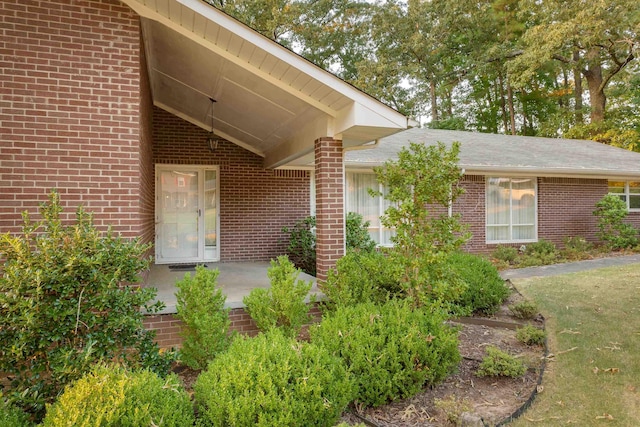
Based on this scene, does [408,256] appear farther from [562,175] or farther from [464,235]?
[562,175]

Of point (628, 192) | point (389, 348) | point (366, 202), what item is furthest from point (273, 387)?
point (628, 192)

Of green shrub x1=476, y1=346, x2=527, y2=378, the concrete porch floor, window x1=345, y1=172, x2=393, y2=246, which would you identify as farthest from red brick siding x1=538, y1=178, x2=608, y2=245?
Answer: green shrub x1=476, y1=346, x2=527, y2=378

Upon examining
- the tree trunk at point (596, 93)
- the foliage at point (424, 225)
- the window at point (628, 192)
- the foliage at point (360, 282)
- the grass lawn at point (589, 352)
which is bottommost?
the grass lawn at point (589, 352)

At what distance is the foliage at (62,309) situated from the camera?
3.15 meters

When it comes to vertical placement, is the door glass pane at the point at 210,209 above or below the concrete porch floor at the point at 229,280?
above

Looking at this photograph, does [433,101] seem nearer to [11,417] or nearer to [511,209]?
[511,209]

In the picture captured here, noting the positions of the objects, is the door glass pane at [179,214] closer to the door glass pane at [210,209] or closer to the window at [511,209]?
the door glass pane at [210,209]

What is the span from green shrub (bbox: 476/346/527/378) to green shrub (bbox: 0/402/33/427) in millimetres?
3893

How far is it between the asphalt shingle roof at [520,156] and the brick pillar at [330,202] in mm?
3972

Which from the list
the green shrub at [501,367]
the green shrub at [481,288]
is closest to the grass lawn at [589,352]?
the green shrub at [501,367]

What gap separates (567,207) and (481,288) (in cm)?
844

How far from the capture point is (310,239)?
9.22m

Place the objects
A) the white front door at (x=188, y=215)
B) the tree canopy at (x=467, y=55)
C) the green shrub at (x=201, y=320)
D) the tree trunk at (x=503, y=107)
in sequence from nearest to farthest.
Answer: the green shrub at (x=201, y=320) < the white front door at (x=188, y=215) < the tree canopy at (x=467, y=55) < the tree trunk at (x=503, y=107)

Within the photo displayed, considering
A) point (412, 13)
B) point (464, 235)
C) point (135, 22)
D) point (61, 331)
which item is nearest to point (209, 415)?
point (61, 331)
